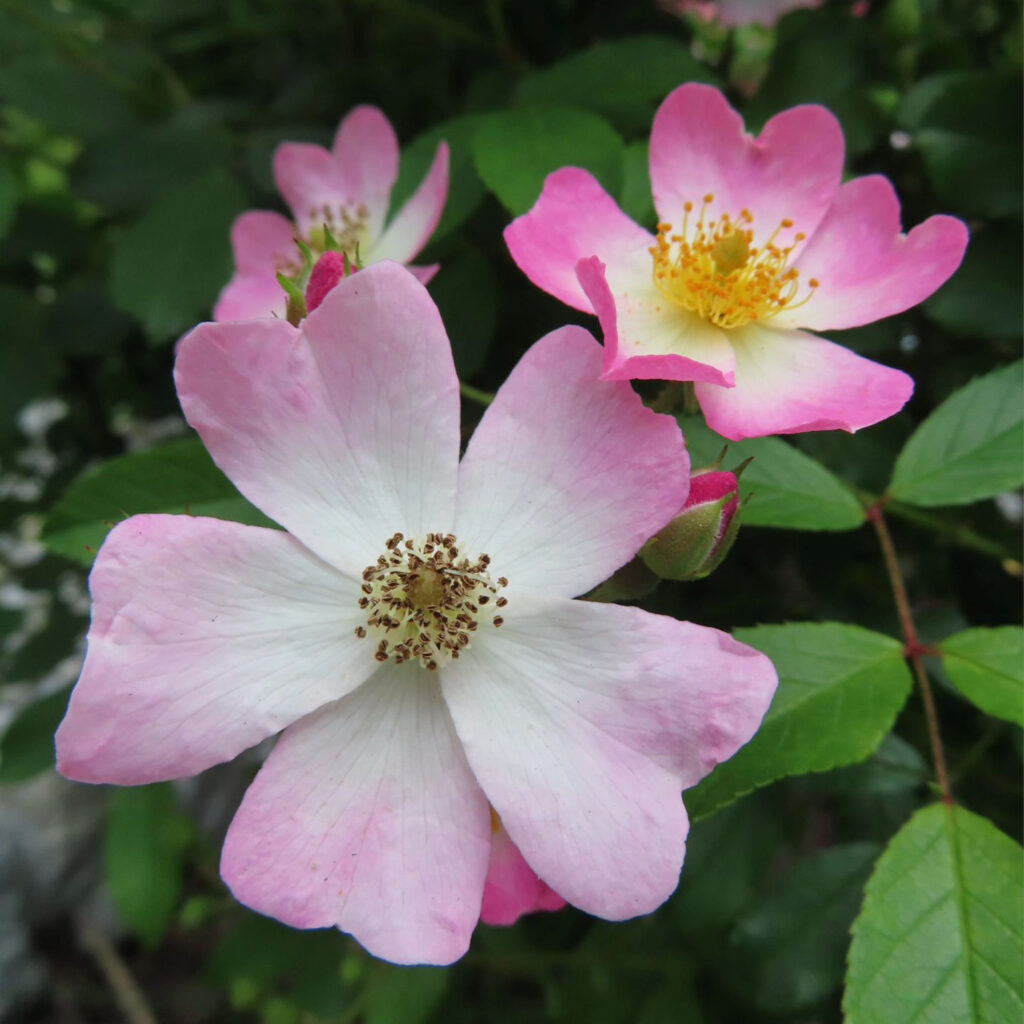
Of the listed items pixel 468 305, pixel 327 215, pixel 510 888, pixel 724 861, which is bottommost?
pixel 724 861

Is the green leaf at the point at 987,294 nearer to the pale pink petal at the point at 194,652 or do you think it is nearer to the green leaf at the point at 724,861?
the green leaf at the point at 724,861

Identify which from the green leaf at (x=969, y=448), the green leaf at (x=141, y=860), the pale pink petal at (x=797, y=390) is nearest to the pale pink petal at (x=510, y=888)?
the pale pink petal at (x=797, y=390)

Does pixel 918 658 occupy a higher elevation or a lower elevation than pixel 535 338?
lower

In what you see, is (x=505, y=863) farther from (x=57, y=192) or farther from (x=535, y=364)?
(x=57, y=192)

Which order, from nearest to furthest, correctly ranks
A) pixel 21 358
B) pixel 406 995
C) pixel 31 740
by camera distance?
1. pixel 31 740
2. pixel 406 995
3. pixel 21 358

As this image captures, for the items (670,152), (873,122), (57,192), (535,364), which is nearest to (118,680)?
→ (535,364)

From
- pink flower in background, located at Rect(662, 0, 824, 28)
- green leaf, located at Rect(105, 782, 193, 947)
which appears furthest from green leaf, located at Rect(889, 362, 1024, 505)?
green leaf, located at Rect(105, 782, 193, 947)

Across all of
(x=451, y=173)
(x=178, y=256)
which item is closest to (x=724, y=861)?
(x=451, y=173)

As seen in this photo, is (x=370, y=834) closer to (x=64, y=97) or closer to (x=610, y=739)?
(x=610, y=739)
